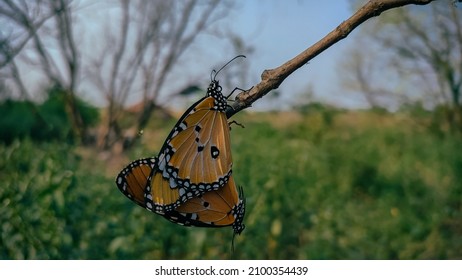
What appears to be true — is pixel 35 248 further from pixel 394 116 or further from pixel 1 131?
pixel 394 116

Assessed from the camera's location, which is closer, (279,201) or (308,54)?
(308,54)

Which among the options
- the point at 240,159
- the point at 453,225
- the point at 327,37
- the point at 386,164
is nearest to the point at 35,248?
the point at 240,159

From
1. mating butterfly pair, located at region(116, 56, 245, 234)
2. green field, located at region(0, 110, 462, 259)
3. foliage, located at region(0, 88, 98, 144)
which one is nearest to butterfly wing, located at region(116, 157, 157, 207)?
mating butterfly pair, located at region(116, 56, 245, 234)

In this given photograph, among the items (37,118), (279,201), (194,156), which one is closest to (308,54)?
(194,156)

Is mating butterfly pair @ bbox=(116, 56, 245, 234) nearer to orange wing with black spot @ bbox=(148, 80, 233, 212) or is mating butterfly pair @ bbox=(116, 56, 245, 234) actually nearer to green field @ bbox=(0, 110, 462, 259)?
orange wing with black spot @ bbox=(148, 80, 233, 212)

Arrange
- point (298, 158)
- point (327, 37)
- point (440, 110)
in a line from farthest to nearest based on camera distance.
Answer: point (440, 110)
point (298, 158)
point (327, 37)

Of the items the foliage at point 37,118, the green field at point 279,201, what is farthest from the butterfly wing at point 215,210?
the foliage at point 37,118

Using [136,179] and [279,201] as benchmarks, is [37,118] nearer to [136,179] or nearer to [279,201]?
[279,201]
